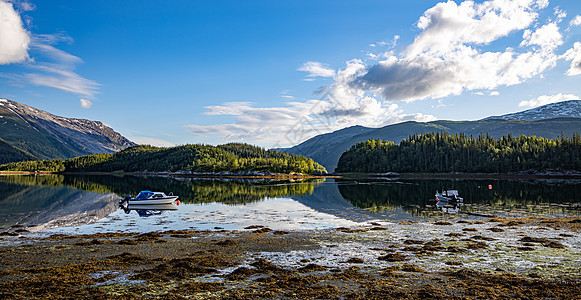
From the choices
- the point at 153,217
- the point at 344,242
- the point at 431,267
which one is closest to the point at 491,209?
the point at 344,242

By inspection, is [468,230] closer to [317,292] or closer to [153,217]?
[317,292]

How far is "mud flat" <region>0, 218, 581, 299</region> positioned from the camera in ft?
49.3

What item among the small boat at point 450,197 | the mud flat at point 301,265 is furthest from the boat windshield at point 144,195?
the small boat at point 450,197

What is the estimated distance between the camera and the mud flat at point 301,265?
15023mm

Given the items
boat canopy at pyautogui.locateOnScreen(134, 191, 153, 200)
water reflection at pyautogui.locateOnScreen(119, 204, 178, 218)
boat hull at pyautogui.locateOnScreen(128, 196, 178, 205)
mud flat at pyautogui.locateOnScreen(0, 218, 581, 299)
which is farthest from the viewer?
boat canopy at pyautogui.locateOnScreen(134, 191, 153, 200)

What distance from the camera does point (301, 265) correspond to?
20000 mm

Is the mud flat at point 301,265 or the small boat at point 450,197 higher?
the small boat at point 450,197

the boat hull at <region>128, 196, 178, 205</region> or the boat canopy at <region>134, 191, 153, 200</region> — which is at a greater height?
the boat canopy at <region>134, 191, 153, 200</region>

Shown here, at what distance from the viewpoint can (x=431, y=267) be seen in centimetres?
1923

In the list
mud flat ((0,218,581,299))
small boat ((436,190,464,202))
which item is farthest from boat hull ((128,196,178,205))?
small boat ((436,190,464,202))

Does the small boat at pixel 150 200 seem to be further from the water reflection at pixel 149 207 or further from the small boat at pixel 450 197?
the small boat at pixel 450 197

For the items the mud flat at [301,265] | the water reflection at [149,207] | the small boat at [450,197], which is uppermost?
the small boat at [450,197]

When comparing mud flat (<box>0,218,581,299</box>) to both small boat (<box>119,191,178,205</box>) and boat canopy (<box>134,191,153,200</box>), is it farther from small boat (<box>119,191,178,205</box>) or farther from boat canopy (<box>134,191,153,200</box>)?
boat canopy (<box>134,191,153,200</box>)

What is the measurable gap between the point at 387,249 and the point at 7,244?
2950 centimetres
